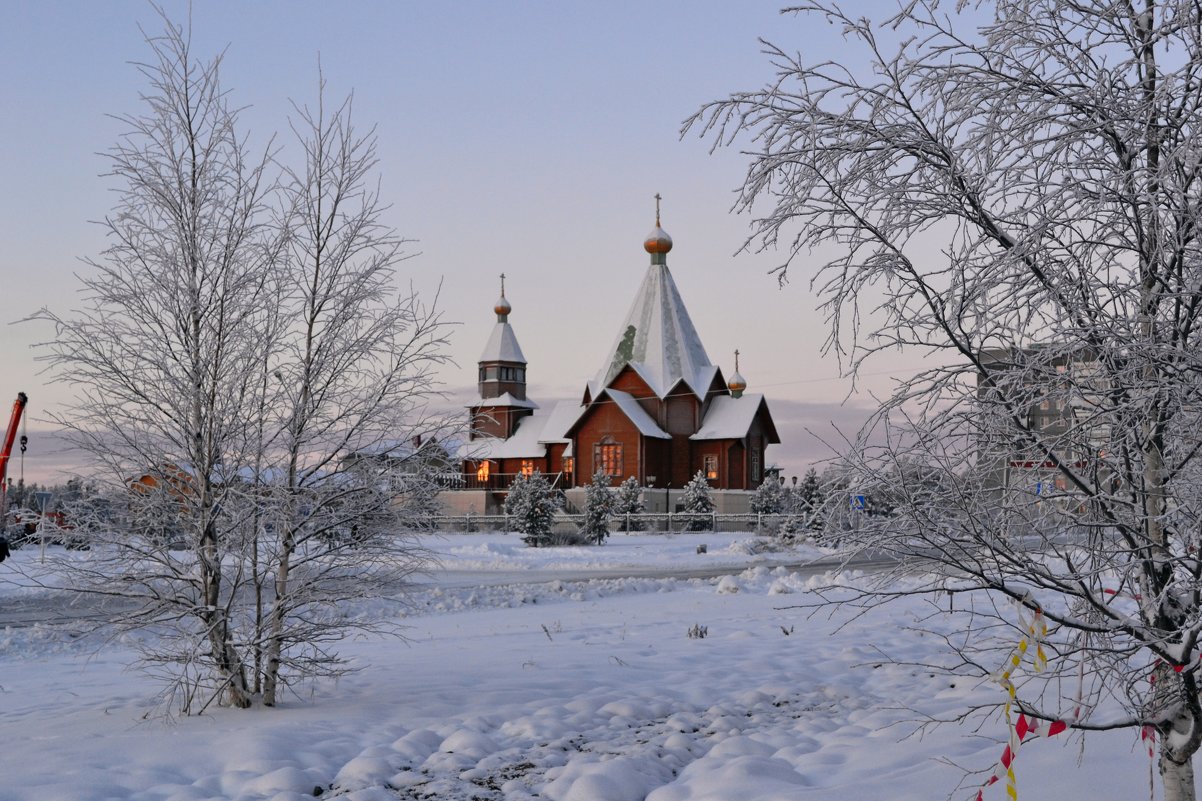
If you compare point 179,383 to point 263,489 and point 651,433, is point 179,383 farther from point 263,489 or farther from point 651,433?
point 651,433

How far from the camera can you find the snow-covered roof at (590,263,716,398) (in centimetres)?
4497

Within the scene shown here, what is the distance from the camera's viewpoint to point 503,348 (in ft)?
172

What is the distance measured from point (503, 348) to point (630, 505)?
15.5m

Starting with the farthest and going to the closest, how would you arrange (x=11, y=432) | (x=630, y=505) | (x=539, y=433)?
(x=539, y=433), (x=630, y=505), (x=11, y=432)

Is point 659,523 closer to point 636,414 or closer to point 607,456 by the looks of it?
point 607,456

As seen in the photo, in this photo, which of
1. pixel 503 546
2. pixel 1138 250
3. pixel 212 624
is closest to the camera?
pixel 1138 250

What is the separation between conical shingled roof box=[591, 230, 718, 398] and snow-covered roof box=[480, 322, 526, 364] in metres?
7.54

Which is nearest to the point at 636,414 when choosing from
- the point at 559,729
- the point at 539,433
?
the point at 539,433

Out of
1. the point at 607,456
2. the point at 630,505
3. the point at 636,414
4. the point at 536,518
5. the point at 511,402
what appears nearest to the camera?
the point at 536,518

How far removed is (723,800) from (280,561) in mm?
3769

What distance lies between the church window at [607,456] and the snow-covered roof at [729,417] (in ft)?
Result: 12.2

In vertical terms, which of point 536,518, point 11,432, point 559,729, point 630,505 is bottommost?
point 559,729

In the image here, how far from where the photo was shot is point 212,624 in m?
6.86

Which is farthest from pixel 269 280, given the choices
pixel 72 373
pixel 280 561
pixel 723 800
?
pixel 723 800
